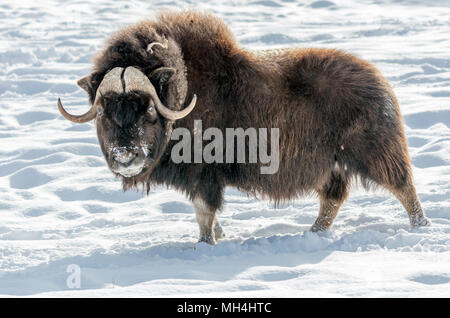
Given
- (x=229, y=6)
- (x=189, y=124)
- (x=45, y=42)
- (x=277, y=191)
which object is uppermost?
(x=229, y=6)

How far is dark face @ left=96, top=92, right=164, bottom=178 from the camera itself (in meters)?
3.08

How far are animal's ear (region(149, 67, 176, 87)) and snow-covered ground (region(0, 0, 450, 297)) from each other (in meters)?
0.83

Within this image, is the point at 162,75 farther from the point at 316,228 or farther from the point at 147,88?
the point at 316,228

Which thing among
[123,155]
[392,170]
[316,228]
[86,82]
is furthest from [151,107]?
[392,170]

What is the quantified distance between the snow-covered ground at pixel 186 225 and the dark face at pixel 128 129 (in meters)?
0.48

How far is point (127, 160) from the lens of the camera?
3072 mm

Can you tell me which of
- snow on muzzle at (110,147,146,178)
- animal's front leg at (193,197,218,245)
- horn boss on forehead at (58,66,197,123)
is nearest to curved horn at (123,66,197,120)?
horn boss on forehead at (58,66,197,123)

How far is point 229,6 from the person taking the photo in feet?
37.6

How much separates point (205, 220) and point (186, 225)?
481 millimetres

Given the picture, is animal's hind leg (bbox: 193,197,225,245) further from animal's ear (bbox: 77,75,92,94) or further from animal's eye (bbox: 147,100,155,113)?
animal's ear (bbox: 77,75,92,94)

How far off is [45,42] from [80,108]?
10.3 ft
